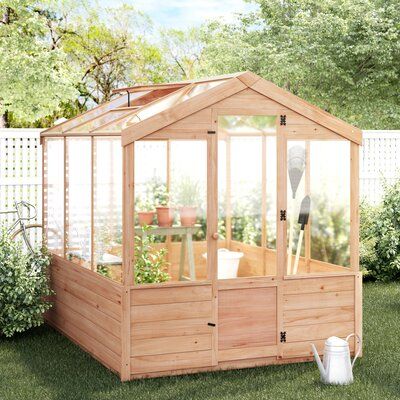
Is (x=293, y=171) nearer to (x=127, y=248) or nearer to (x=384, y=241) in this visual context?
(x=127, y=248)

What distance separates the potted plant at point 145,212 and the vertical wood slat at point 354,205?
155 cm

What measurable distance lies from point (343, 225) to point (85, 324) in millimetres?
2122

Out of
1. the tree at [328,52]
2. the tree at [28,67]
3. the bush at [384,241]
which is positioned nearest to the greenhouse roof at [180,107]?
the bush at [384,241]

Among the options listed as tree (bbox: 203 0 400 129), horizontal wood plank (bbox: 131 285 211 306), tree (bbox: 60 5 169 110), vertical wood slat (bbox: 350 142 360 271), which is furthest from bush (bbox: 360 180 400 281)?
tree (bbox: 60 5 169 110)

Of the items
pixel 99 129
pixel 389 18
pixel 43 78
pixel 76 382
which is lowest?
pixel 76 382

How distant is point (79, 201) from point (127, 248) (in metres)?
1.21

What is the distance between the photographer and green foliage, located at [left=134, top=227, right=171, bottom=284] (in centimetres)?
607

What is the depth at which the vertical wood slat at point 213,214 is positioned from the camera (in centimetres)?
618

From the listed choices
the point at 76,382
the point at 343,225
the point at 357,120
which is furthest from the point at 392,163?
the point at 357,120

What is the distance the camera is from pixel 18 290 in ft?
23.7

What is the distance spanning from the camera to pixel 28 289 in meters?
7.31

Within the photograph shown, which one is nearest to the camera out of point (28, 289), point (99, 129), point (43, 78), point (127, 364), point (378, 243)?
point (127, 364)

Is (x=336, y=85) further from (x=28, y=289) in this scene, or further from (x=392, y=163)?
(x=28, y=289)

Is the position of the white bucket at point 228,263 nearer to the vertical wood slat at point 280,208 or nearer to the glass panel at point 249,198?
the glass panel at point 249,198
